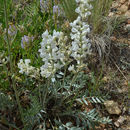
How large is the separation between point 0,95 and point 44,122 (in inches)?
15.1

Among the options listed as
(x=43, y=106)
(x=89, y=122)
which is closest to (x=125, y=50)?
(x=89, y=122)

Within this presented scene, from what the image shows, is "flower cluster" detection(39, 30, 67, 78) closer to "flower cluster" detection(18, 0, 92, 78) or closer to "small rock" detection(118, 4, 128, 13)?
"flower cluster" detection(18, 0, 92, 78)

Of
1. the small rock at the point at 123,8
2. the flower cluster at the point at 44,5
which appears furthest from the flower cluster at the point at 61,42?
the small rock at the point at 123,8

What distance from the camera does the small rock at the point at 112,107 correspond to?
5.88ft

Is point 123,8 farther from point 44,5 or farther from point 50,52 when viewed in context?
point 50,52

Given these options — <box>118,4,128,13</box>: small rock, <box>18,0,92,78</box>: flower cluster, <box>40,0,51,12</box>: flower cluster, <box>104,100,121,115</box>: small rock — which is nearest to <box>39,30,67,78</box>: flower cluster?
<box>18,0,92,78</box>: flower cluster

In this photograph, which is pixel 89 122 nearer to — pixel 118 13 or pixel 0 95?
pixel 0 95

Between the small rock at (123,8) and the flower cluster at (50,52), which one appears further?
the small rock at (123,8)

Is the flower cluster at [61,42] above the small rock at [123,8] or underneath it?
underneath

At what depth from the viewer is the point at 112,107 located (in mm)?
1817

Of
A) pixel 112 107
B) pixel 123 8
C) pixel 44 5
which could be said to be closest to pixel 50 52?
pixel 112 107

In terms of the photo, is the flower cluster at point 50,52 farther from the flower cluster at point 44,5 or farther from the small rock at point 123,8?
the small rock at point 123,8

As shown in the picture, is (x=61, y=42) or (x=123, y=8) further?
(x=123, y=8)


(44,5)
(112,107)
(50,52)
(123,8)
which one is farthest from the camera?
(123,8)
